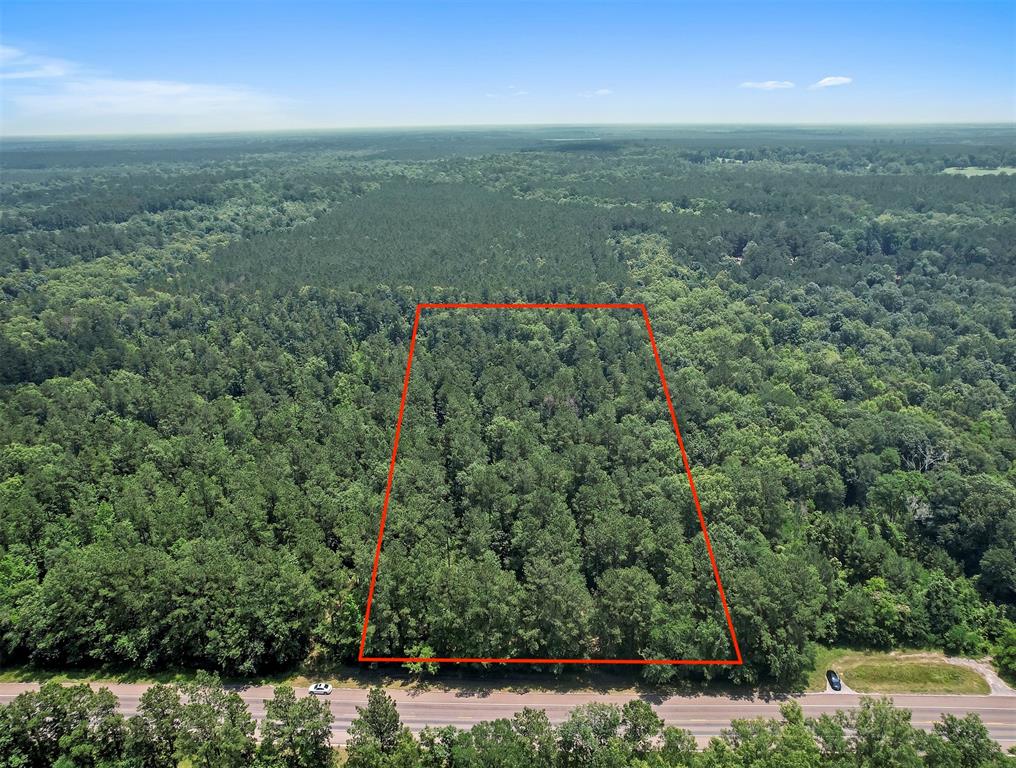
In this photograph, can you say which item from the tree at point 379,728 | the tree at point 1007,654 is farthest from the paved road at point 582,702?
the tree at point 379,728

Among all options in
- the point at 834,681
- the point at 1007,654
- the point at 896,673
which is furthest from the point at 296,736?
the point at 1007,654

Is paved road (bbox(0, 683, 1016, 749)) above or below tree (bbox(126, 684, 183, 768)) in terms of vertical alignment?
below

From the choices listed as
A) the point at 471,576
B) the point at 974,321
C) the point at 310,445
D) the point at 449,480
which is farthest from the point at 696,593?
the point at 974,321

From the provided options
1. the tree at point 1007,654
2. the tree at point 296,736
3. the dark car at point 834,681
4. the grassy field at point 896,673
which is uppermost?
the tree at point 296,736

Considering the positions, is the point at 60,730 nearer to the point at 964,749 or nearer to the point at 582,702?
the point at 582,702

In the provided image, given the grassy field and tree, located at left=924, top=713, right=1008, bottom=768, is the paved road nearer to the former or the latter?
the grassy field

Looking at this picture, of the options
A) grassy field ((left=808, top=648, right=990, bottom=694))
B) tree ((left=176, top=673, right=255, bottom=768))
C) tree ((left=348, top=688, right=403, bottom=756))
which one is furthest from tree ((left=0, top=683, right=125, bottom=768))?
grassy field ((left=808, top=648, right=990, bottom=694))

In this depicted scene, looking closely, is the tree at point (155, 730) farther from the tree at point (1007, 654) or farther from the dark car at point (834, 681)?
the tree at point (1007, 654)
